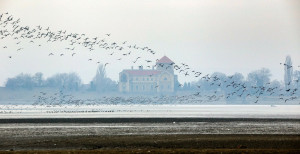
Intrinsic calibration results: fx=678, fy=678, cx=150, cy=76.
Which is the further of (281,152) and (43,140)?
(43,140)

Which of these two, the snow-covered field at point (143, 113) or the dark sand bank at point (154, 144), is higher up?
the snow-covered field at point (143, 113)

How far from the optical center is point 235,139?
38.2 metres

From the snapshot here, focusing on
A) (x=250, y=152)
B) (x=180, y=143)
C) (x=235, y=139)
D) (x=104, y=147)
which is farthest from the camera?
(x=235, y=139)

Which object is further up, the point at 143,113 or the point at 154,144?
the point at 143,113

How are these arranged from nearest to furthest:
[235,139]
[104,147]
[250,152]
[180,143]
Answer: [250,152] → [104,147] → [180,143] → [235,139]

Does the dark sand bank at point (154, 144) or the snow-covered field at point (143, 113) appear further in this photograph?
the snow-covered field at point (143, 113)

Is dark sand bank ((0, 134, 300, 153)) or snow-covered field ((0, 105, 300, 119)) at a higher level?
snow-covered field ((0, 105, 300, 119))

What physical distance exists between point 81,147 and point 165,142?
5021 millimetres

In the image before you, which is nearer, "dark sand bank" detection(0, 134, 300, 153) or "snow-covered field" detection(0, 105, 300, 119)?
"dark sand bank" detection(0, 134, 300, 153)

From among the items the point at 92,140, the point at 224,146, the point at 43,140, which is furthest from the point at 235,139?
the point at 43,140

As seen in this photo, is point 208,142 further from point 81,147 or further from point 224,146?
point 81,147

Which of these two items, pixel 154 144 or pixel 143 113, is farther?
pixel 143 113

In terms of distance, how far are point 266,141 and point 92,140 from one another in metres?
9.61

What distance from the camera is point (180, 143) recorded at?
35.7 m
